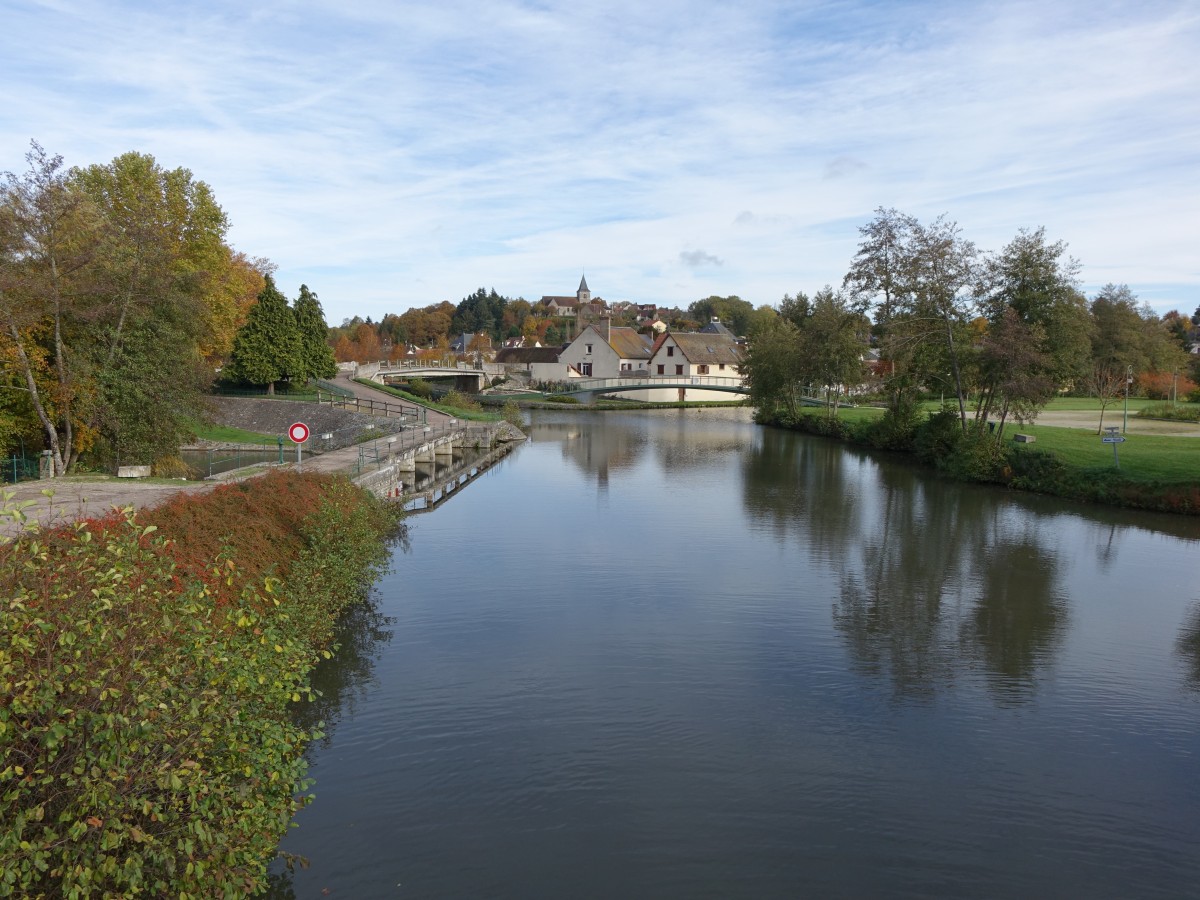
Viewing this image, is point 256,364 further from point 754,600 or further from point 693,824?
point 693,824

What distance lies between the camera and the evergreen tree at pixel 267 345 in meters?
49.5

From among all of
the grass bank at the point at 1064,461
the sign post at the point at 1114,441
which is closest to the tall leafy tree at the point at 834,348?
the grass bank at the point at 1064,461

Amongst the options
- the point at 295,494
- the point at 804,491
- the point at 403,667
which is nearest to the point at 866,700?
the point at 403,667

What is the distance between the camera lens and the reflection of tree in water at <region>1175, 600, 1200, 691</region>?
13.6 metres

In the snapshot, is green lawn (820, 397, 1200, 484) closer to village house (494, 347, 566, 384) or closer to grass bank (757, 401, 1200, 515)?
grass bank (757, 401, 1200, 515)

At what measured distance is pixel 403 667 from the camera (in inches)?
530

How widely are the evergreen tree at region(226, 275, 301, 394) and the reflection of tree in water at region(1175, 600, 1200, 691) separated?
45902mm

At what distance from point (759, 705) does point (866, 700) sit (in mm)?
1632

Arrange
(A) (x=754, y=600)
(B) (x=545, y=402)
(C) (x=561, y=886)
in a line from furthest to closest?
(B) (x=545, y=402), (A) (x=754, y=600), (C) (x=561, y=886)

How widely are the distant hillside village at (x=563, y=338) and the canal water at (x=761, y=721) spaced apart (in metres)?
64.5

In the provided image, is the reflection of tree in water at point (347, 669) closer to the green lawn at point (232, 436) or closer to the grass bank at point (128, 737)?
the grass bank at point (128, 737)

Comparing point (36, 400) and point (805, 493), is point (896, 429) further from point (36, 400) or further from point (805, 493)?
point (36, 400)

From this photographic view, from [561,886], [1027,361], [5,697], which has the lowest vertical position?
[561,886]

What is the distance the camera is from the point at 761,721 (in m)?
11.6
